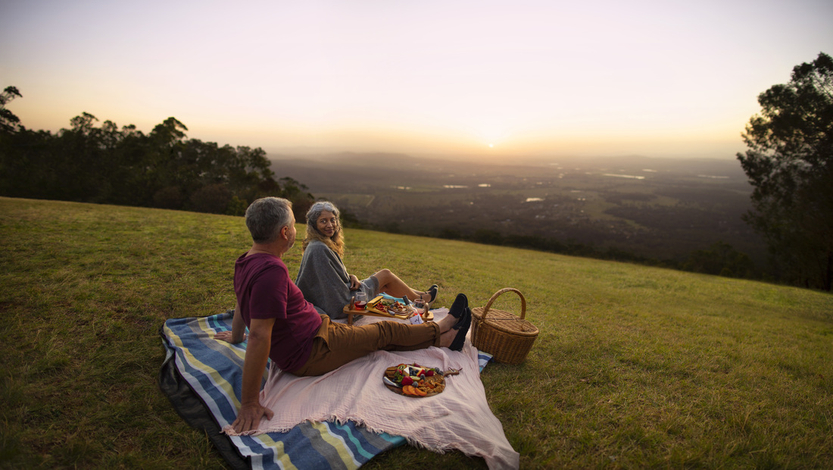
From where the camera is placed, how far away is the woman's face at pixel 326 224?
4.54 metres

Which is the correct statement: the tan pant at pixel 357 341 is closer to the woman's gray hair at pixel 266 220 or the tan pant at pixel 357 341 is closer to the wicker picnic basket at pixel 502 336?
the wicker picnic basket at pixel 502 336

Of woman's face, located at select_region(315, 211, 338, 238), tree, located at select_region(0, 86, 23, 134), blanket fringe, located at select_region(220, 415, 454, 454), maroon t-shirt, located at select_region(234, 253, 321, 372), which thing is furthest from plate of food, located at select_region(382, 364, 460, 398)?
tree, located at select_region(0, 86, 23, 134)

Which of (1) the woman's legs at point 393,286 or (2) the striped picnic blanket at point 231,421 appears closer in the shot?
(2) the striped picnic blanket at point 231,421

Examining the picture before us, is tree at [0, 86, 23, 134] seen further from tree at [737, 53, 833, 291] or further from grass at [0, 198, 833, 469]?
tree at [737, 53, 833, 291]

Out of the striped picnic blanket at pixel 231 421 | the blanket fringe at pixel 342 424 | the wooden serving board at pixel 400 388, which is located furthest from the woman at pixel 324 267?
the blanket fringe at pixel 342 424

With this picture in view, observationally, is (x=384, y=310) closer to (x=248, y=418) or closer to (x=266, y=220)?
(x=248, y=418)

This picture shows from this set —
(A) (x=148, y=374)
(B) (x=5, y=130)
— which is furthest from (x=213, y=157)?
(A) (x=148, y=374)

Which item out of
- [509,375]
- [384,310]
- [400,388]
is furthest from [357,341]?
[509,375]

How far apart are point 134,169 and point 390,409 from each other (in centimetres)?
5046

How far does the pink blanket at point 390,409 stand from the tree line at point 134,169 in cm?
3269

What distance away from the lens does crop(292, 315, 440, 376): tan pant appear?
3340 mm

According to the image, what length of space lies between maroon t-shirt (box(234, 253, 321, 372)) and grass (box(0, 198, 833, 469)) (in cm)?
90

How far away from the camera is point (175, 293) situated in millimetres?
5578

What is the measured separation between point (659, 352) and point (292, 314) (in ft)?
17.9
